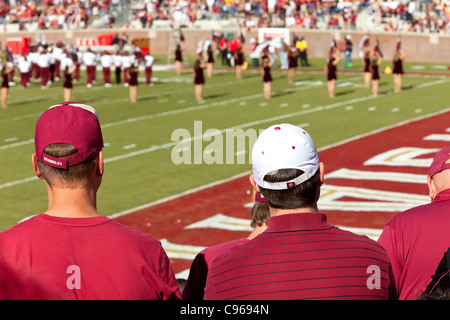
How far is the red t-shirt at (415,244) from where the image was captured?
4.09 meters

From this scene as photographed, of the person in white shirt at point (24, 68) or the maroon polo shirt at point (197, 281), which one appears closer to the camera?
the maroon polo shirt at point (197, 281)

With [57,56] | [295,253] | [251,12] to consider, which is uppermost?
[295,253]

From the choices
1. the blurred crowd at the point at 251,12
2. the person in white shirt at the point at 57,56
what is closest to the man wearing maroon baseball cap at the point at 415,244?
the person in white shirt at the point at 57,56

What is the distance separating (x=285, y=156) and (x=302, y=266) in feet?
1.48

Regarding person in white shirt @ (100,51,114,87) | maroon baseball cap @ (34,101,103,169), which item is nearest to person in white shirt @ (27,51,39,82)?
person in white shirt @ (100,51,114,87)

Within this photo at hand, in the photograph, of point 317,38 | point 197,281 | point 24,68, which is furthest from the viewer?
point 317,38

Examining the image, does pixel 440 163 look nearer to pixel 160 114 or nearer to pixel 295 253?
pixel 295 253

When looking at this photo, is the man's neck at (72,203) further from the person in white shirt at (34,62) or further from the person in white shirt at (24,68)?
the person in white shirt at (34,62)

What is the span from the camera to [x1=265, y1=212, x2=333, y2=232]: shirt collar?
3152 mm

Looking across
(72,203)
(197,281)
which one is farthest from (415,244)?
(72,203)

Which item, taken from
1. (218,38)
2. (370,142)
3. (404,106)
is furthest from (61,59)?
(370,142)

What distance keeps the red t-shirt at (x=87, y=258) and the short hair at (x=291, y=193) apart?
1.62 feet

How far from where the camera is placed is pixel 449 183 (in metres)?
4.45

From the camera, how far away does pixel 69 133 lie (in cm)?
328
